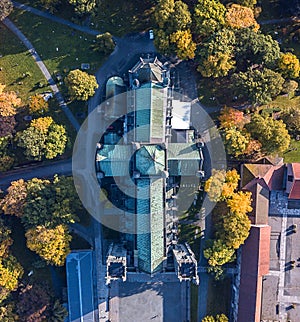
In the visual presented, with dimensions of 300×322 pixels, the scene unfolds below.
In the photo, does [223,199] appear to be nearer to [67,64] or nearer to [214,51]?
[214,51]

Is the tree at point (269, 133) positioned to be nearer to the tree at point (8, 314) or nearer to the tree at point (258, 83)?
the tree at point (258, 83)

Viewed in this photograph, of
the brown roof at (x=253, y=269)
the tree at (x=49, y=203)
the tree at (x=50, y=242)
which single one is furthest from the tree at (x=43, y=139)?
the brown roof at (x=253, y=269)

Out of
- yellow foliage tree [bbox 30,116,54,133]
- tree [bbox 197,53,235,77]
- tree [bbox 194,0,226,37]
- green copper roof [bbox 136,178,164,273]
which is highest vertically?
tree [bbox 194,0,226,37]

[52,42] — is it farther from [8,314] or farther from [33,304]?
[8,314]

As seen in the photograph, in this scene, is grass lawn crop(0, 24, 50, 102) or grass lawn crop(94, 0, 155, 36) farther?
grass lawn crop(94, 0, 155, 36)

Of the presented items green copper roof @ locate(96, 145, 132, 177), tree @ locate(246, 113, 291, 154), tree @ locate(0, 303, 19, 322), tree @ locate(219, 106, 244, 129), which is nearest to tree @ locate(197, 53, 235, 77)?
tree @ locate(219, 106, 244, 129)

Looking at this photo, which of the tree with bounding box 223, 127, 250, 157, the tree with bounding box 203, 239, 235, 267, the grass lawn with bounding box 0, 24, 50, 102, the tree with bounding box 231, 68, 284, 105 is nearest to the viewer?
the tree with bounding box 223, 127, 250, 157

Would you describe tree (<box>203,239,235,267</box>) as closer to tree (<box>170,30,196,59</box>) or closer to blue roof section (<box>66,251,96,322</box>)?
blue roof section (<box>66,251,96,322</box>)

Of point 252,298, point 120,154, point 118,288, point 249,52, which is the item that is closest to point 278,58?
point 249,52
